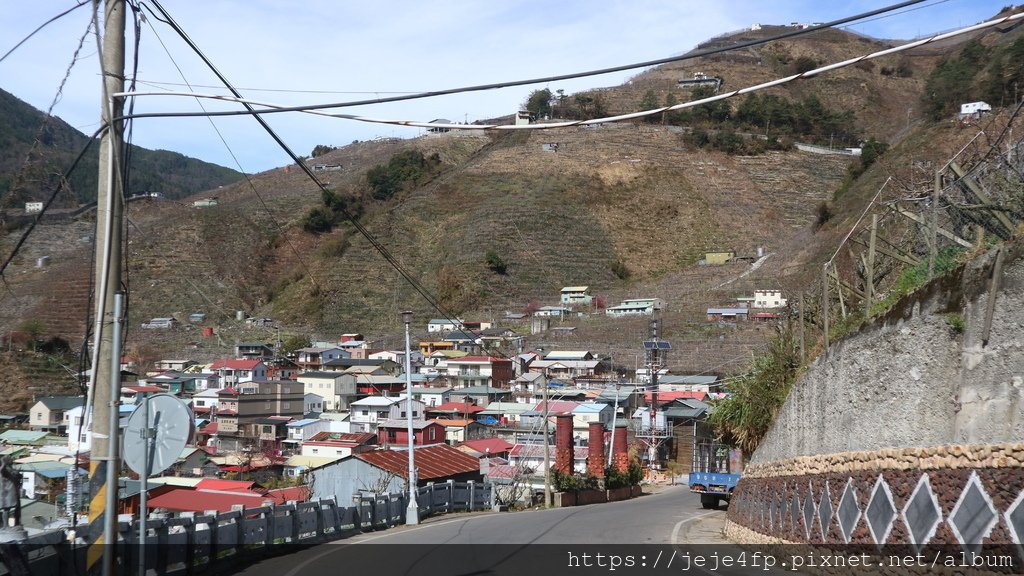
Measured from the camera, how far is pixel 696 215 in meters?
106

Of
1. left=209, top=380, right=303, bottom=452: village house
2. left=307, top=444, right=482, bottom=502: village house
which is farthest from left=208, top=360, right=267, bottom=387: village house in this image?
left=307, top=444, right=482, bottom=502: village house

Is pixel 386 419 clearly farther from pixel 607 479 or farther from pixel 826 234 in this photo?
pixel 826 234

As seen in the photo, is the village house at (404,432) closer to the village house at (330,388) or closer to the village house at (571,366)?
the village house at (330,388)

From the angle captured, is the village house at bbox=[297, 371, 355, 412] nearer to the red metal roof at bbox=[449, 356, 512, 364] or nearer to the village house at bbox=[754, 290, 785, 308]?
the red metal roof at bbox=[449, 356, 512, 364]

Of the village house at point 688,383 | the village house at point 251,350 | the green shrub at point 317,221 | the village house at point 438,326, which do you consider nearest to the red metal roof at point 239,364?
the village house at point 251,350

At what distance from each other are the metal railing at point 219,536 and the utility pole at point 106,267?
0.54 meters

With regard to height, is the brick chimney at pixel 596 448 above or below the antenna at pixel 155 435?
below

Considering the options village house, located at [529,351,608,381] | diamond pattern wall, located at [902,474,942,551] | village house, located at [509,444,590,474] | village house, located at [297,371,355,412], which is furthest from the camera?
village house, located at [529,351,608,381]

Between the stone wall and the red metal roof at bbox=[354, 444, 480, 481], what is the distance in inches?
610

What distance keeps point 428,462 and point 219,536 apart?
16.2 metres

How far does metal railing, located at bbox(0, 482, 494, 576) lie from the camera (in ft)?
26.7

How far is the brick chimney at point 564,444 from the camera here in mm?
28781

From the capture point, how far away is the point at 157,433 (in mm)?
6773

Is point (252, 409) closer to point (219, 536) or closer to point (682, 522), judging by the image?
point (682, 522)
